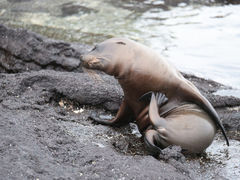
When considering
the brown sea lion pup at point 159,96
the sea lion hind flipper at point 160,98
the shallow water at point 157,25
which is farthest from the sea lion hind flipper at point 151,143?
the shallow water at point 157,25

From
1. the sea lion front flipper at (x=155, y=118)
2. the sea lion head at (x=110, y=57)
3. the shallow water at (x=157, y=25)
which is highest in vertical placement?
the sea lion head at (x=110, y=57)

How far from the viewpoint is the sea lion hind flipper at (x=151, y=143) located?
3439mm

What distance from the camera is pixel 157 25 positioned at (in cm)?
877

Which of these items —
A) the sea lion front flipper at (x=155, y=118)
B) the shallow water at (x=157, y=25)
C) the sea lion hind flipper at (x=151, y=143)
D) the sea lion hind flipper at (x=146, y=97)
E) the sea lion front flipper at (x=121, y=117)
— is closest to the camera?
the sea lion hind flipper at (x=151, y=143)

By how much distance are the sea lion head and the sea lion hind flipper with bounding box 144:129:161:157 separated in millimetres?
605

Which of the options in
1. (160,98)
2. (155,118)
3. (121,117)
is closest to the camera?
(155,118)

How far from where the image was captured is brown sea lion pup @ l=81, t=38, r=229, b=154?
3623mm

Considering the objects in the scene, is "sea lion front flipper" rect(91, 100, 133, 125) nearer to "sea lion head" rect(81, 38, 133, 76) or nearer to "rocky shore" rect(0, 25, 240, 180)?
"rocky shore" rect(0, 25, 240, 180)

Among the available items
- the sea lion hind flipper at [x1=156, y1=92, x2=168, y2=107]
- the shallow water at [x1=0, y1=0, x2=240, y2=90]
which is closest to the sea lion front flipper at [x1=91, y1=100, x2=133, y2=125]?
the sea lion hind flipper at [x1=156, y1=92, x2=168, y2=107]

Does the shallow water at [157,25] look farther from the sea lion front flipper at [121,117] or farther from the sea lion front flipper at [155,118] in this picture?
the sea lion front flipper at [155,118]

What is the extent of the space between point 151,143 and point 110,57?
2.76ft

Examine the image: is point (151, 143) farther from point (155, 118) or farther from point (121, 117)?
point (121, 117)

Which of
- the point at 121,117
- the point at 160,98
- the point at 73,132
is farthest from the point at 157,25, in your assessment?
the point at 73,132

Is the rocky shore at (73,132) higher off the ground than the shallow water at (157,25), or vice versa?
the rocky shore at (73,132)
